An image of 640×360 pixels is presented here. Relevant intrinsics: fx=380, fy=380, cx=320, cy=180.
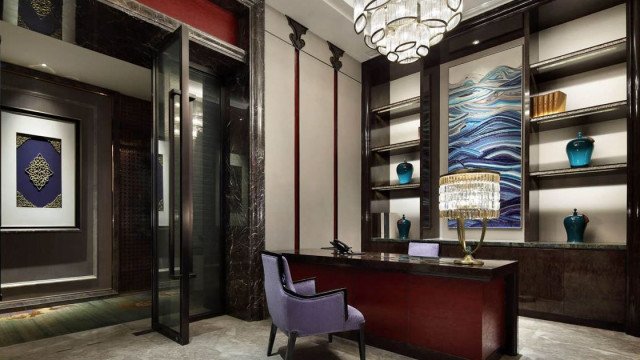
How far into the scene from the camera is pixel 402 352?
2.94m

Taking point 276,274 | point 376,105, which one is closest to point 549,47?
point 376,105

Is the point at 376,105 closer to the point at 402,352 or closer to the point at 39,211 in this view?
the point at 402,352

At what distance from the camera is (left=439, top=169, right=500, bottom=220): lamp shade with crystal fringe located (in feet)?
8.17

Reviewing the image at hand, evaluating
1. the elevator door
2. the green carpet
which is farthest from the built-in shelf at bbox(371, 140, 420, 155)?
the green carpet

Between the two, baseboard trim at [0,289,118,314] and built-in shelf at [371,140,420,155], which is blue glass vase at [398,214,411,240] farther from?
baseboard trim at [0,289,118,314]

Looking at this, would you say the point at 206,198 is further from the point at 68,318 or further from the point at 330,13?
the point at 330,13

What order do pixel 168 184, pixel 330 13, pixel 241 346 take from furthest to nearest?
pixel 330 13, pixel 168 184, pixel 241 346

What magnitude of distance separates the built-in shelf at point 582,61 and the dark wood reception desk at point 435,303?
2.44 metres

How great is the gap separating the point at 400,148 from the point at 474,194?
3.07m

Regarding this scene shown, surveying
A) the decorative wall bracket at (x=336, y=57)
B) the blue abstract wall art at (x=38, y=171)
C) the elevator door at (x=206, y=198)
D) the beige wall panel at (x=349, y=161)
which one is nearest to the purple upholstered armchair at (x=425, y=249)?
the beige wall panel at (x=349, y=161)

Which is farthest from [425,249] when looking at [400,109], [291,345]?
[400,109]

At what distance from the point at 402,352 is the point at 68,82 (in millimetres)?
5278

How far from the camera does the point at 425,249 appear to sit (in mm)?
3857

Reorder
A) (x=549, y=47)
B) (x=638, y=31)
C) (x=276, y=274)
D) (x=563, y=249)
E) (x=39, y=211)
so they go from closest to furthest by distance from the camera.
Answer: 1. (x=276, y=274)
2. (x=638, y=31)
3. (x=563, y=249)
4. (x=549, y=47)
5. (x=39, y=211)
